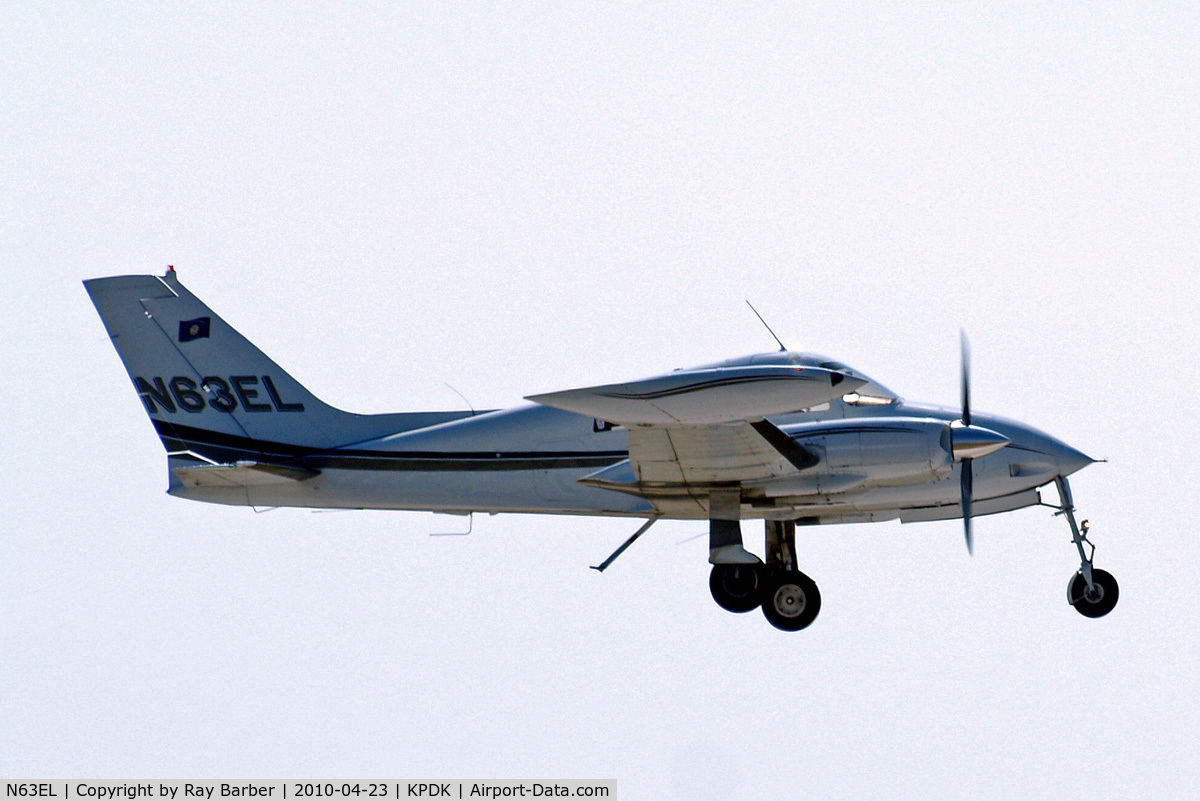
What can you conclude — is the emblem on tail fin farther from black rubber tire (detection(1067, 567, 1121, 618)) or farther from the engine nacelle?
black rubber tire (detection(1067, 567, 1121, 618))

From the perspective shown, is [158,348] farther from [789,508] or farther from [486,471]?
[789,508]

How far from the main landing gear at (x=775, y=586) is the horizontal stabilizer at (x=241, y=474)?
5.92 m

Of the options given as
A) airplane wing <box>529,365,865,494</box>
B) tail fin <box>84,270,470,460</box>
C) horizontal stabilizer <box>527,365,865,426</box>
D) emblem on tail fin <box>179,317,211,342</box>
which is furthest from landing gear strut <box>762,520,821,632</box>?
emblem on tail fin <box>179,317,211,342</box>

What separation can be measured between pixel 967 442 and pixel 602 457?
485cm

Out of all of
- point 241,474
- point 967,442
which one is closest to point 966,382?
point 967,442

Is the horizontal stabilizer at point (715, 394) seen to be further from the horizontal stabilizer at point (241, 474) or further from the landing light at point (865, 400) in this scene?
the horizontal stabilizer at point (241, 474)

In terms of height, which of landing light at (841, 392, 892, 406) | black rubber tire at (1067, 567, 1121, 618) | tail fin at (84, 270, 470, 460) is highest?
tail fin at (84, 270, 470, 460)

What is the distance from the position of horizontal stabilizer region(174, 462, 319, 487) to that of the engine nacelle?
6705mm

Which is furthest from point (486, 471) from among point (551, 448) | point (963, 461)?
point (963, 461)

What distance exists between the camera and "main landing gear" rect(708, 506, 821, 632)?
66.1 ft

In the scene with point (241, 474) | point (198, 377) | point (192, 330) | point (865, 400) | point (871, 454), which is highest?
point (192, 330)

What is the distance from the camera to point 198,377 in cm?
2175

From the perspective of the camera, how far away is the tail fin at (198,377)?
846 inches

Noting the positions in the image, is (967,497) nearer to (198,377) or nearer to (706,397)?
(706,397)
